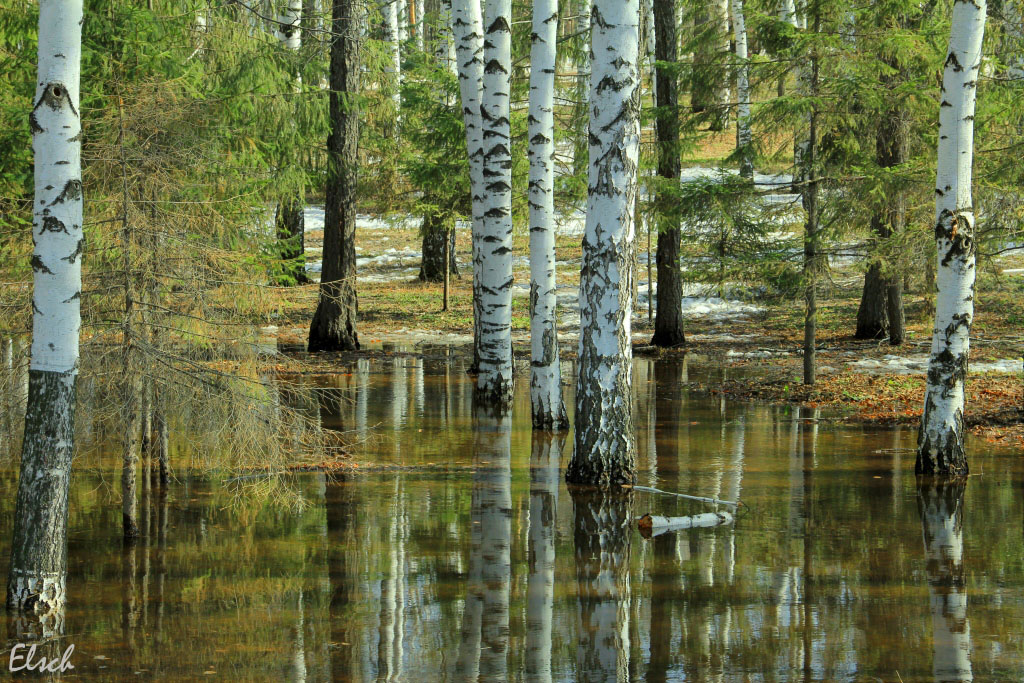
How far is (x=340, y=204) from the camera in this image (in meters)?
21.1

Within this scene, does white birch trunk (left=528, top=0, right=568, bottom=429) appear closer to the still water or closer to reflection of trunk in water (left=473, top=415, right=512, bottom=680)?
reflection of trunk in water (left=473, top=415, right=512, bottom=680)

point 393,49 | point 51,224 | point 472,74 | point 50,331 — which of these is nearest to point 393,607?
point 50,331

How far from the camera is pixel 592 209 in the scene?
31.7 ft

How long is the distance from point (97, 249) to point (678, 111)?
14104mm

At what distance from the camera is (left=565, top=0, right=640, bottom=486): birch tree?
31.0 feet

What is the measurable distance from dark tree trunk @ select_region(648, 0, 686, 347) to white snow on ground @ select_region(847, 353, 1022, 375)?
3.97 m

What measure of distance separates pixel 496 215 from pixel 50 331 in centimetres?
849

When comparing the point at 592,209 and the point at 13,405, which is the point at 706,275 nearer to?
the point at 592,209

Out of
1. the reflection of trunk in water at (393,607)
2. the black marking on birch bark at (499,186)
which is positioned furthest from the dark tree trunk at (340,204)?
the reflection of trunk in water at (393,607)

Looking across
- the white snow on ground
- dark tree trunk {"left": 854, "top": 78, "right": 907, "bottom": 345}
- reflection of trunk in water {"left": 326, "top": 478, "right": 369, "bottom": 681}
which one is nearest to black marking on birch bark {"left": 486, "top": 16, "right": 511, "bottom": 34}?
dark tree trunk {"left": 854, "top": 78, "right": 907, "bottom": 345}

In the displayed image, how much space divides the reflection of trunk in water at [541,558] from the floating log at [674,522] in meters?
0.76

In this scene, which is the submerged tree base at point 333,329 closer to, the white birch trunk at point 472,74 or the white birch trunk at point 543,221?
the white birch trunk at point 472,74

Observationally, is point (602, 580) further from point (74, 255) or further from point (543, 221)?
point (543, 221)

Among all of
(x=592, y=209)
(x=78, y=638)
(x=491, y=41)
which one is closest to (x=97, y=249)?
(x=78, y=638)
